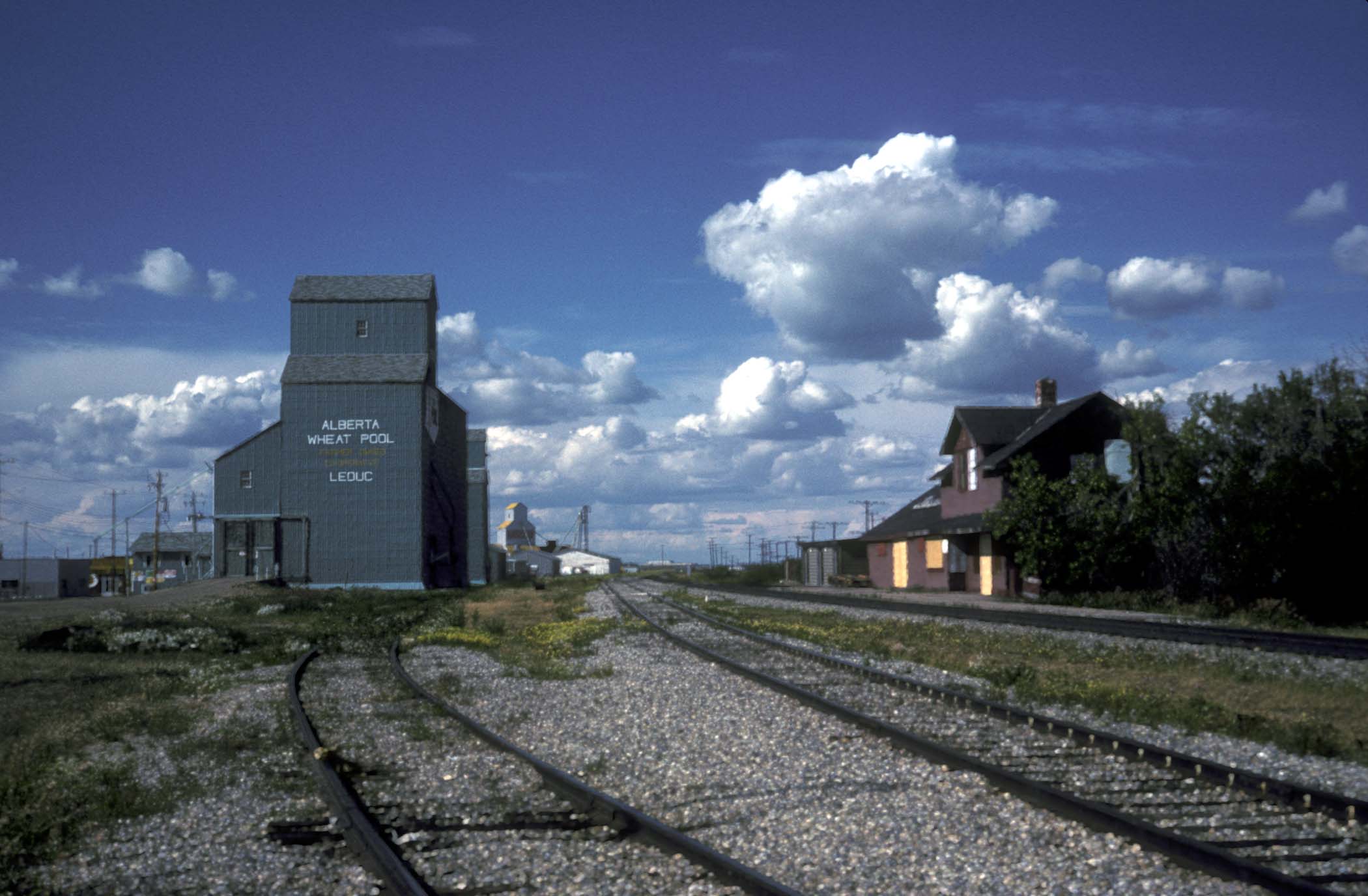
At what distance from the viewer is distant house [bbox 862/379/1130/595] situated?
3850 cm

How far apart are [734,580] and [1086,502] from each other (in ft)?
139

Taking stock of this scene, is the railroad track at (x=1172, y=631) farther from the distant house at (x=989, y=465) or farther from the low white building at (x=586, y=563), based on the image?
the low white building at (x=586, y=563)

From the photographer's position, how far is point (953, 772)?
7.92 m

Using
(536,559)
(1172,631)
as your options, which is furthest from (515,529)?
(1172,631)

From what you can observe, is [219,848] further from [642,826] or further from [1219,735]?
[1219,735]

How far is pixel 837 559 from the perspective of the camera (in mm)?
59906

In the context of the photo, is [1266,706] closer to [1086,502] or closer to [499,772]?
[499,772]

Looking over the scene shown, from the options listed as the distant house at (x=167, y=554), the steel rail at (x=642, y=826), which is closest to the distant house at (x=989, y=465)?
the steel rail at (x=642, y=826)

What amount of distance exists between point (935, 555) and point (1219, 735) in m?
34.2

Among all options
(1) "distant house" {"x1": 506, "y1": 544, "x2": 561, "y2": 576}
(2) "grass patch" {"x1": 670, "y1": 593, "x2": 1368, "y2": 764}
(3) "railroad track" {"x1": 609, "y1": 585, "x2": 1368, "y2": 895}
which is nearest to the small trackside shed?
(2) "grass patch" {"x1": 670, "y1": 593, "x2": 1368, "y2": 764}

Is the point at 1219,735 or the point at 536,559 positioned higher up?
the point at 1219,735

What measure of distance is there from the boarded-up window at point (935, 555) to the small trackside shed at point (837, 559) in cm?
1316

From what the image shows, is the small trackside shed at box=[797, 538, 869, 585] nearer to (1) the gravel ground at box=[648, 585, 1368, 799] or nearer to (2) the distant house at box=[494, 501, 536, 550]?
(1) the gravel ground at box=[648, 585, 1368, 799]

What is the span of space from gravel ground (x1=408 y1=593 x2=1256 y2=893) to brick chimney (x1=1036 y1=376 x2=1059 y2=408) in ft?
117
